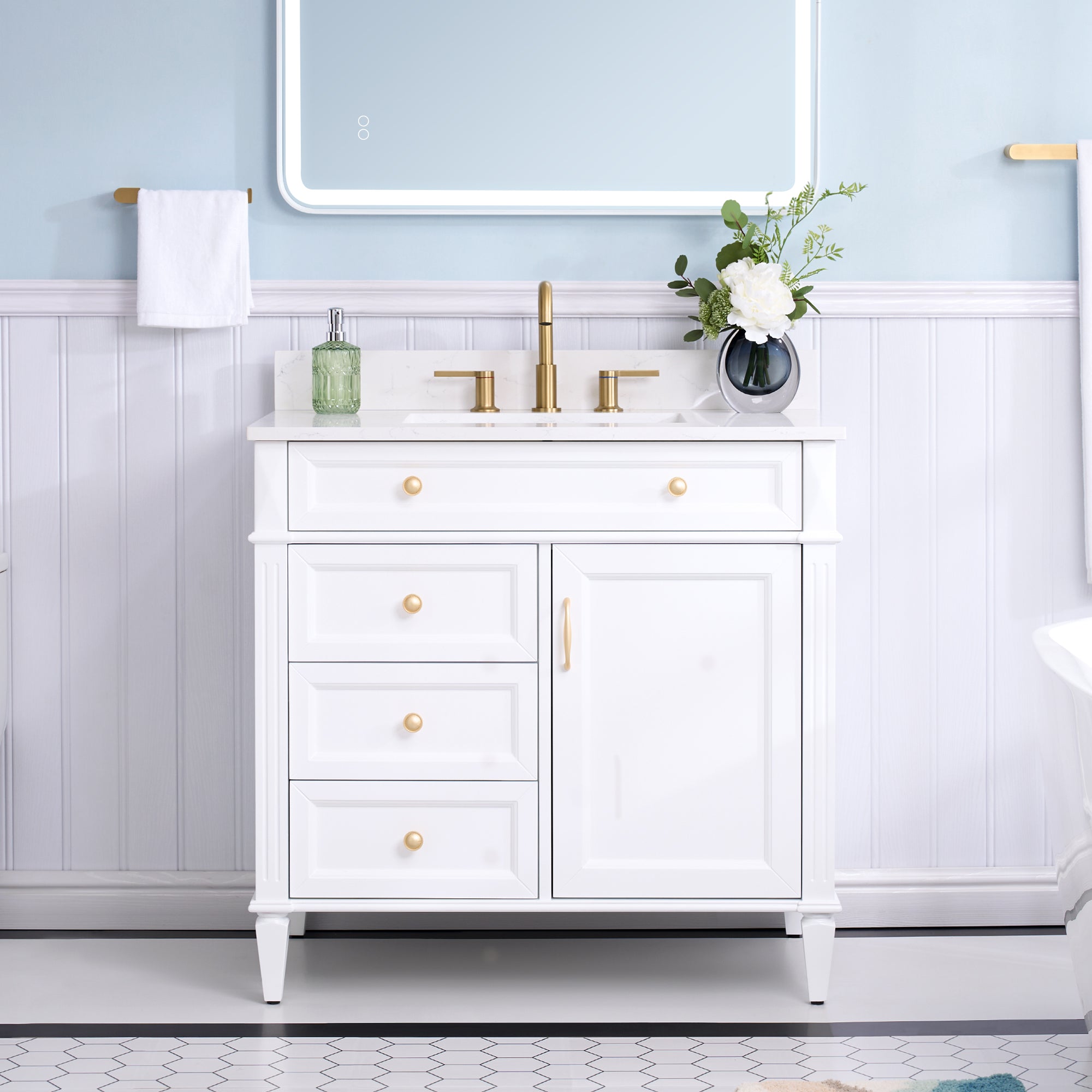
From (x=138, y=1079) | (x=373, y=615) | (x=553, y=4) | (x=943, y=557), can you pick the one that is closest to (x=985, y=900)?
(x=943, y=557)

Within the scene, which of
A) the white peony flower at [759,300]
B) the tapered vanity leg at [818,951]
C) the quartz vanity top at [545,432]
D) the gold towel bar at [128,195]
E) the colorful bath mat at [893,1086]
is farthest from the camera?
the gold towel bar at [128,195]

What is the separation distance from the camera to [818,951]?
70.7 inches

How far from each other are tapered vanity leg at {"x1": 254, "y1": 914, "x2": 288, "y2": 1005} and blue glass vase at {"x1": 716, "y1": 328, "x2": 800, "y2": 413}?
1126 mm

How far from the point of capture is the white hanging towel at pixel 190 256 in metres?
2.02

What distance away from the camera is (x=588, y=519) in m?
1.70

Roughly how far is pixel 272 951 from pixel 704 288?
1295 mm

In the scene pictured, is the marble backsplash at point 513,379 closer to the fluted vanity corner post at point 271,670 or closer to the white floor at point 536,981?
the fluted vanity corner post at point 271,670

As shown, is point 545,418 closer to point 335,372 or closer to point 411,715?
point 335,372

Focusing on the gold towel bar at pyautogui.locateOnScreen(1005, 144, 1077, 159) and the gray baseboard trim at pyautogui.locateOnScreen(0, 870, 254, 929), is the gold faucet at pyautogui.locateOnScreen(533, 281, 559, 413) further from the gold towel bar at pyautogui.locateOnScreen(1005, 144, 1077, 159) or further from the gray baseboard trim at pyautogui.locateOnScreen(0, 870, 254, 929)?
the gray baseboard trim at pyautogui.locateOnScreen(0, 870, 254, 929)

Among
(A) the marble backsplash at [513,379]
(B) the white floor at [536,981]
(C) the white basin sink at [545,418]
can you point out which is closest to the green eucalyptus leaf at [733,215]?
(A) the marble backsplash at [513,379]

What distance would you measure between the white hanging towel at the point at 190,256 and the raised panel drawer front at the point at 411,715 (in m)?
0.72

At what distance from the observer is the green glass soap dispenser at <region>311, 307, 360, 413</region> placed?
1967 mm

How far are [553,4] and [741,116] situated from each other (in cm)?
39

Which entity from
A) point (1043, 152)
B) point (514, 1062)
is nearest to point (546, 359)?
point (1043, 152)
